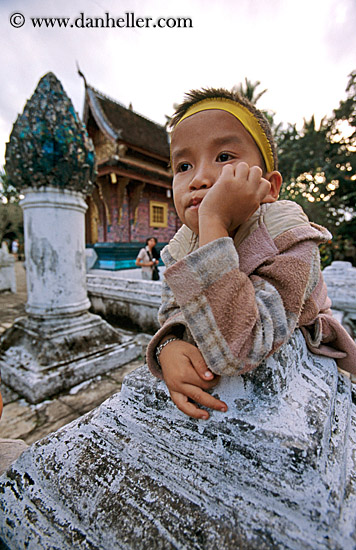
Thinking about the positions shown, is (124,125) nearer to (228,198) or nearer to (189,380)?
(228,198)

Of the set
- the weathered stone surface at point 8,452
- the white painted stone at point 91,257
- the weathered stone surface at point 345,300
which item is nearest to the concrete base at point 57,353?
the weathered stone surface at point 8,452

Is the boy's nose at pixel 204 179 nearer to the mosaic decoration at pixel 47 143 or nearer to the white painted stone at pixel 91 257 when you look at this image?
the mosaic decoration at pixel 47 143

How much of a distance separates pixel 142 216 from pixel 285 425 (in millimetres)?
10514

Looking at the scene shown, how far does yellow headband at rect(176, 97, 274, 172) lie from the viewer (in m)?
0.74

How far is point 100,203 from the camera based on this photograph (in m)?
10.1

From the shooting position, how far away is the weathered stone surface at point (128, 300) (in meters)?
3.48

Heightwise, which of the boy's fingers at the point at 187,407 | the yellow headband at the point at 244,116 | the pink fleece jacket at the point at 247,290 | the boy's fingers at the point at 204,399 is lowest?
the boy's fingers at the point at 187,407

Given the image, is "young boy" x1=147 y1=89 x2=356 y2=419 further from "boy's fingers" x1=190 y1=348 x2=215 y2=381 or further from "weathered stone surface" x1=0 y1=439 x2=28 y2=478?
"weathered stone surface" x1=0 y1=439 x2=28 y2=478

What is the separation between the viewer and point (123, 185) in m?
9.41

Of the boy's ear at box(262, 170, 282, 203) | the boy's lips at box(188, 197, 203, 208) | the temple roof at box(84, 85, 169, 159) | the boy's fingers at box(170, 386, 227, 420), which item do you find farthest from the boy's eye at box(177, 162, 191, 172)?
the temple roof at box(84, 85, 169, 159)

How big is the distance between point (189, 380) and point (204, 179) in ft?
1.72

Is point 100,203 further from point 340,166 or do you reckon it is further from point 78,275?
point 340,166

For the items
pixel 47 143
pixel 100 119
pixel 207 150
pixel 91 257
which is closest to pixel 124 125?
pixel 100 119

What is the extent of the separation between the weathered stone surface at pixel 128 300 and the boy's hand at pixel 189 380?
2.59 metres
